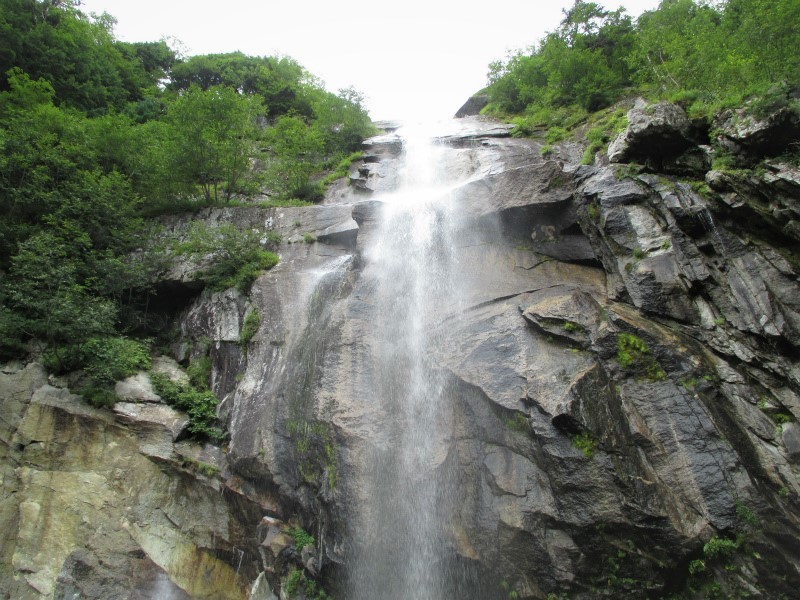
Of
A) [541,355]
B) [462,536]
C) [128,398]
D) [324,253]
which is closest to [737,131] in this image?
[541,355]

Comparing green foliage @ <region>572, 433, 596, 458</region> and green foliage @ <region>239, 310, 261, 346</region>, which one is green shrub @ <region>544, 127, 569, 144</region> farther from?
green foliage @ <region>572, 433, 596, 458</region>

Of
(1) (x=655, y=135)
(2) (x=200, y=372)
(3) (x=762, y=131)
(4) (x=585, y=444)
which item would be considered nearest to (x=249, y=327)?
(2) (x=200, y=372)

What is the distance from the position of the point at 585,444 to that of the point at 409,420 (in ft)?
11.0

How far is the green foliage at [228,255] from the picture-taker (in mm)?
13430

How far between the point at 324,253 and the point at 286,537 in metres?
8.23

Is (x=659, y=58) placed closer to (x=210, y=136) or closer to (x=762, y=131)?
(x=762, y=131)

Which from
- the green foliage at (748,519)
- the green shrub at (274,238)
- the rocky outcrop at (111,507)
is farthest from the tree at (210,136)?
the green foliage at (748,519)

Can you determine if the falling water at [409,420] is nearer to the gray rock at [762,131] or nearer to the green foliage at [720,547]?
the green foliage at [720,547]

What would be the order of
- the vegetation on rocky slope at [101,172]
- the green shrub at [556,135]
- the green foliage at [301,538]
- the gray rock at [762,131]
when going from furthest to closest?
the green shrub at [556,135] < the vegetation on rocky slope at [101,172] < the gray rock at [762,131] < the green foliage at [301,538]

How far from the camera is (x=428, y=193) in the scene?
15.7 m

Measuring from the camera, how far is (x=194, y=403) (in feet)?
36.1

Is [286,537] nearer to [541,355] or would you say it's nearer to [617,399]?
[541,355]

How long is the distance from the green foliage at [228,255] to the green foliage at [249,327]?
131cm

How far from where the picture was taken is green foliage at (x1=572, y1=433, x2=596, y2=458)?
7.52m
